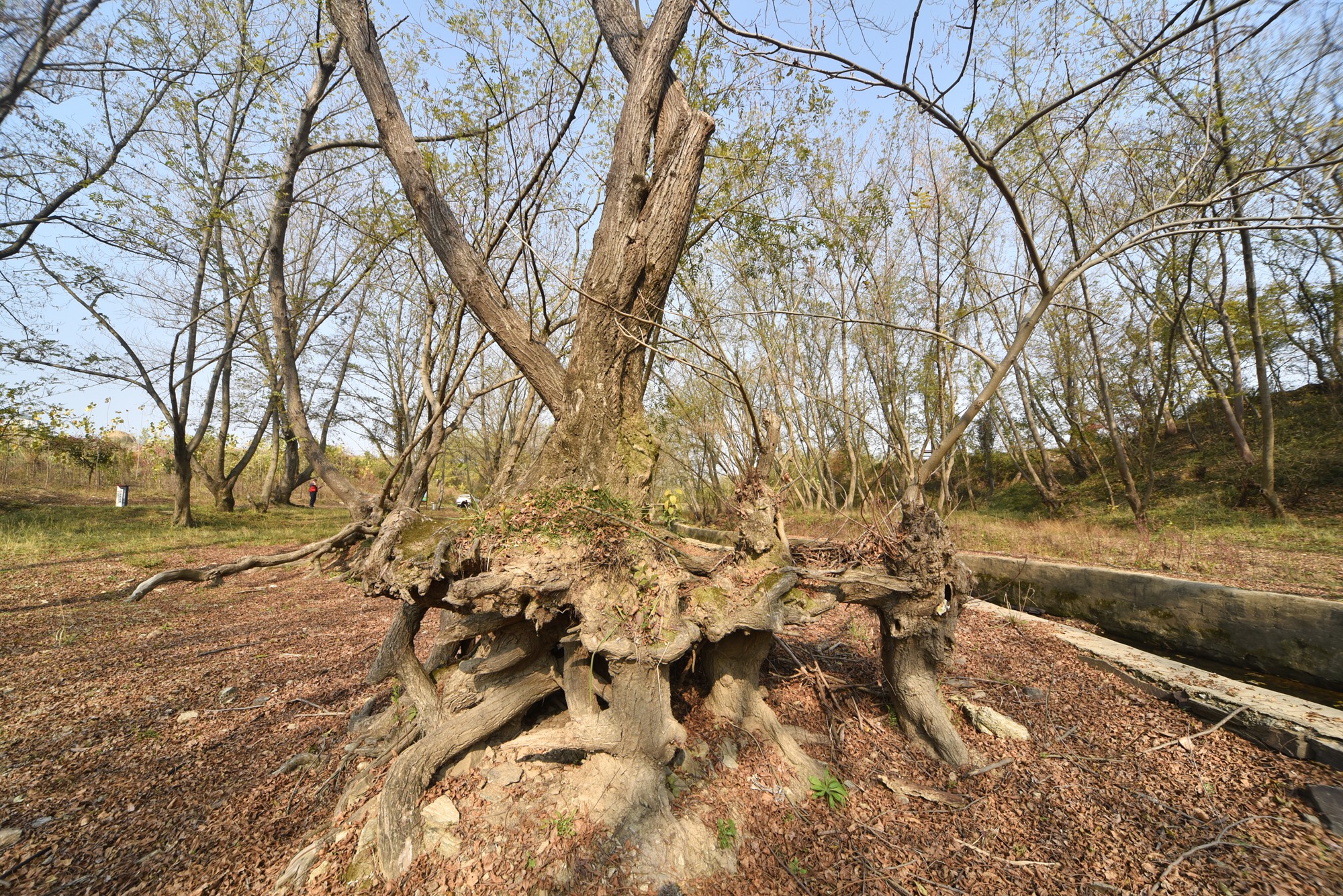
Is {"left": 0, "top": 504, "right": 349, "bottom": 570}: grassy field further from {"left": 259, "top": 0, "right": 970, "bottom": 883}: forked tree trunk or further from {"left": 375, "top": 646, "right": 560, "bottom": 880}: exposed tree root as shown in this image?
{"left": 375, "top": 646, "right": 560, "bottom": 880}: exposed tree root

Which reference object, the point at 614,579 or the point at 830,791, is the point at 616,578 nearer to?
the point at 614,579

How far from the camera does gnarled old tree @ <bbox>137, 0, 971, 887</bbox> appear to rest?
7.97ft

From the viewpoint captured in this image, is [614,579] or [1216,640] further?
[1216,640]

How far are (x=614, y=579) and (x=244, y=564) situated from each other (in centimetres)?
647

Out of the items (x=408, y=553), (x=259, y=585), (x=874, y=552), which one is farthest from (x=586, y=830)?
(x=259, y=585)

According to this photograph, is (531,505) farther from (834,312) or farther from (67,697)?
(834,312)

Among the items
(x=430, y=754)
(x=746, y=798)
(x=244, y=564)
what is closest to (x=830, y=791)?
(x=746, y=798)

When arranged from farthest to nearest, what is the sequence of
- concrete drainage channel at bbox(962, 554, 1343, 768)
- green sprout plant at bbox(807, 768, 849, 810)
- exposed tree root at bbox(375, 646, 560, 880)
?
concrete drainage channel at bbox(962, 554, 1343, 768) < green sprout plant at bbox(807, 768, 849, 810) < exposed tree root at bbox(375, 646, 560, 880)

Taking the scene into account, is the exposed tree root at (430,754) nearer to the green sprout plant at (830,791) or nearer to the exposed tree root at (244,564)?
the green sprout plant at (830,791)

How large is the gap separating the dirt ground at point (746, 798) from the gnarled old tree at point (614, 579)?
0.60 ft

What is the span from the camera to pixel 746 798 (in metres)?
2.61

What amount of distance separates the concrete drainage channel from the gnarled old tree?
6.84ft

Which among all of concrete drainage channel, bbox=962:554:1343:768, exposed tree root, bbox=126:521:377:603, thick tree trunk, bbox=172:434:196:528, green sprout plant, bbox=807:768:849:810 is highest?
thick tree trunk, bbox=172:434:196:528

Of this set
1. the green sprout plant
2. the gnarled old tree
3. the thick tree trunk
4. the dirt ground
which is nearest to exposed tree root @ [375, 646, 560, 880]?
the gnarled old tree
